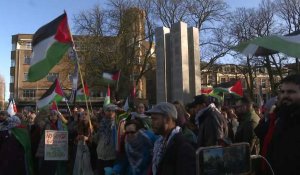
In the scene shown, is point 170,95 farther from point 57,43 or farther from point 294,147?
point 294,147

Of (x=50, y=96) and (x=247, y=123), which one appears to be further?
(x=50, y=96)

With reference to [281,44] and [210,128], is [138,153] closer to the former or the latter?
[210,128]

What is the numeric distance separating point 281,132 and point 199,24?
42479 mm

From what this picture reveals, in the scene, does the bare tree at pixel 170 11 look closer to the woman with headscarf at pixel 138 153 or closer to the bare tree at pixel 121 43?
the bare tree at pixel 121 43

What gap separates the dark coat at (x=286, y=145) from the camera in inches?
130

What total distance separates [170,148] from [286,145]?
3.49 feet

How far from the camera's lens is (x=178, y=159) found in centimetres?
383

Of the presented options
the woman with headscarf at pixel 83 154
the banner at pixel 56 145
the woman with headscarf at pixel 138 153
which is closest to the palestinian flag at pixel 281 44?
the woman with headscarf at pixel 138 153

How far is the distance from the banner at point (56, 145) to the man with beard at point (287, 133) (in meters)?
5.43

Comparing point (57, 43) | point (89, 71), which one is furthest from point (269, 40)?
point (89, 71)

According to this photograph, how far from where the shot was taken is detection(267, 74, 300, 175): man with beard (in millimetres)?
3312

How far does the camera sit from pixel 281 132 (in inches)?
137

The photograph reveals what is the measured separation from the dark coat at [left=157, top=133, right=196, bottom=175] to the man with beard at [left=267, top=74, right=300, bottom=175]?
2.21 feet

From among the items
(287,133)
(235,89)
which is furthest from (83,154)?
(235,89)
